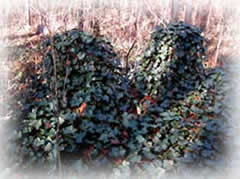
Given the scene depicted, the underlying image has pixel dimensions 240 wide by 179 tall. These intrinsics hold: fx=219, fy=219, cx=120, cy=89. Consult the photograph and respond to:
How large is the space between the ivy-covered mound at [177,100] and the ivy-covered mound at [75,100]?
1.05 ft

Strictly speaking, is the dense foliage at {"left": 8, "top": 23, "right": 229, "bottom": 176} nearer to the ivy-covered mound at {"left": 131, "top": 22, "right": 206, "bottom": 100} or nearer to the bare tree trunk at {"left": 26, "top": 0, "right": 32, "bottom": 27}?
the ivy-covered mound at {"left": 131, "top": 22, "right": 206, "bottom": 100}

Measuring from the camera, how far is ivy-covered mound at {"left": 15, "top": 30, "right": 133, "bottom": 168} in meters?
1.64

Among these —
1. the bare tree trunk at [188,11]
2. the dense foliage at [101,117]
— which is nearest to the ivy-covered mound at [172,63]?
the dense foliage at [101,117]

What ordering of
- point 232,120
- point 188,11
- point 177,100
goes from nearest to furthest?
point 232,120, point 177,100, point 188,11

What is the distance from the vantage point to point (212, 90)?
258 centimetres

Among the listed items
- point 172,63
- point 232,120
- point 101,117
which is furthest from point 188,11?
point 101,117

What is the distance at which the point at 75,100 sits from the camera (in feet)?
5.98

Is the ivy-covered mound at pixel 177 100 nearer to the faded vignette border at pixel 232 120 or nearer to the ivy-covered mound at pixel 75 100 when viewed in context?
the faded vignette border at pixel 232 120

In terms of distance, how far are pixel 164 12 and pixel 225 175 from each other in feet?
10.8

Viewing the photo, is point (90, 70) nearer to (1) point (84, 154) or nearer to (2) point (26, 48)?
(1) point (84, 154)

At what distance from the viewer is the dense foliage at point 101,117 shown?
1.68m

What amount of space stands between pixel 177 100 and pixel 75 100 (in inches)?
51.1

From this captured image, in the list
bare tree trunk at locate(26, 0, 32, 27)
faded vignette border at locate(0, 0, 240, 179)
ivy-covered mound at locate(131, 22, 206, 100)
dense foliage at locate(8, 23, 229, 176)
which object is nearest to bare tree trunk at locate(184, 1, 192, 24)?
ivy-covered mound at locate(131, 22, 206, 100)

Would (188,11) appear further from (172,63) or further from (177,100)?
(177,100)
